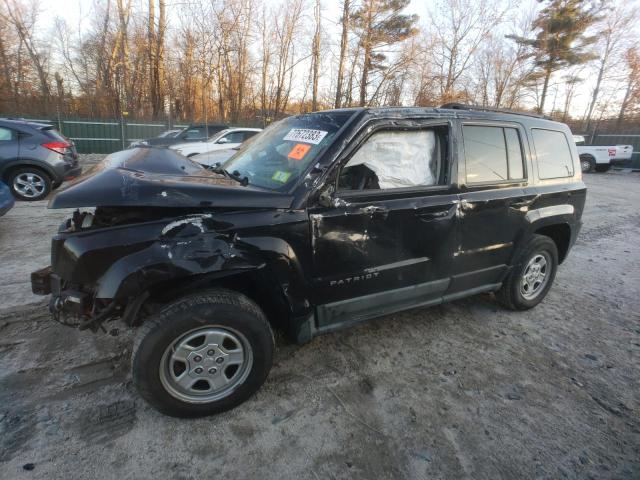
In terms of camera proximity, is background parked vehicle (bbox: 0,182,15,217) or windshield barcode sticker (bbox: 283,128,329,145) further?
background parked vehicle (bbox: 0,182,15,217)

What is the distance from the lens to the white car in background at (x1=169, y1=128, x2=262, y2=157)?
1123 centimetres

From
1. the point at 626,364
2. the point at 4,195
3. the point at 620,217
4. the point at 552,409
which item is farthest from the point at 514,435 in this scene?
the point at 620,217

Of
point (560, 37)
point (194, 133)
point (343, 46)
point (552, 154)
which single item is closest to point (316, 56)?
point (343, 46)

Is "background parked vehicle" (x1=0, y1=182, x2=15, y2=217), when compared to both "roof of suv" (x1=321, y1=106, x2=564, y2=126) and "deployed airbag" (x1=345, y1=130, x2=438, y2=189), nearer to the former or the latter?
"roof of suv" (x1=321, y1=106, x2=564, y2=126)

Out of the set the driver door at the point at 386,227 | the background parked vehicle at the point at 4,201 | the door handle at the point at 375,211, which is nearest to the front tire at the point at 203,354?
the driver door at the point at 386,227

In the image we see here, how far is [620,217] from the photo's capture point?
860 cm

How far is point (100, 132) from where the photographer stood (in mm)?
16922

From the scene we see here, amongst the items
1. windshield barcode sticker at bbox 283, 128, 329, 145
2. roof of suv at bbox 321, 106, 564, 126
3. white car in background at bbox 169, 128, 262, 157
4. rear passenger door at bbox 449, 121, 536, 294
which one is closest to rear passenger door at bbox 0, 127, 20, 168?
white car in background at bbox 169, 128, 262, 157

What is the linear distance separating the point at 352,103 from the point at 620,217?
55.2ft

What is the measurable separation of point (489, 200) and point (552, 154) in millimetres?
1222

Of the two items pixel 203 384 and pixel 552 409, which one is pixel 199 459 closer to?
pixel 203 384

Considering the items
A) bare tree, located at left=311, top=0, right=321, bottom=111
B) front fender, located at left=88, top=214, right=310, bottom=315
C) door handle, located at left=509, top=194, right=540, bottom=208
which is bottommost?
front fender, located at left=88, top=214, right=310, bottom=315

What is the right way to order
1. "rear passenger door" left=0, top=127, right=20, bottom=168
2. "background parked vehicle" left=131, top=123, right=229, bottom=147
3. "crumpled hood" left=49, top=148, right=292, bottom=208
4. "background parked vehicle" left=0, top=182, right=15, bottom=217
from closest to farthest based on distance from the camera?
"crumpled hood" left=49, top=148, right=292, bottom=208
"background parked vehicle" left=0, top=182, right=15, bottom=217
"rear passenger door" left=0, top=127, right=20, bottom=168
"background parked vehicle" left=131, top=123, right=229, bottom=147

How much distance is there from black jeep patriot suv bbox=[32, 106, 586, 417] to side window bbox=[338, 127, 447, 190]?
0.04 feet
